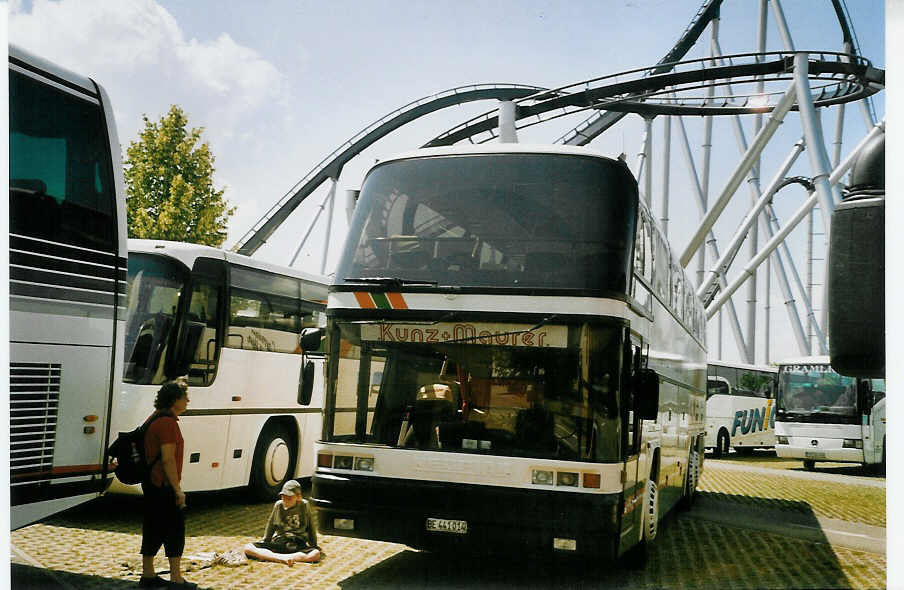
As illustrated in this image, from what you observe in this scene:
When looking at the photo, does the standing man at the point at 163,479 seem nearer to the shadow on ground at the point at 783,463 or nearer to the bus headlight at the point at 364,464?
the bus headlight at the point at 364,464

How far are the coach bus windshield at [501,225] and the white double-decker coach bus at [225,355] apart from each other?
209 centimetres

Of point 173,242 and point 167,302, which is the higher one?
point 173,242

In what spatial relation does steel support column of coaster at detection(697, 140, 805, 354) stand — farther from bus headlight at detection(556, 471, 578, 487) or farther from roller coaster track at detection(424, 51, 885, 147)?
bus headlight at detection(556, 471, 578, 487)

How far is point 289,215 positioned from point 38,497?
11.6 ft

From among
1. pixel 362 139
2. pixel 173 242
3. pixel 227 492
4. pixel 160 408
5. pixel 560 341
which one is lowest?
pixel 227 492

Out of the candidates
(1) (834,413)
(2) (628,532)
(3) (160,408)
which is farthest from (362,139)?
(1) (834,413)

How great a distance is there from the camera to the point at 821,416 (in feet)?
66.6

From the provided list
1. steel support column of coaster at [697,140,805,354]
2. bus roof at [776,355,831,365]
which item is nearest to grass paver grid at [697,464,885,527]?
bus roof at [776,355,831,365]

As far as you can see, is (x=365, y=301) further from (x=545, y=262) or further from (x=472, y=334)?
(x=545, y=262)

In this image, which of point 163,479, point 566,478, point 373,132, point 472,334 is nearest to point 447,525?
point 566,478

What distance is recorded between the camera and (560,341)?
6.39m

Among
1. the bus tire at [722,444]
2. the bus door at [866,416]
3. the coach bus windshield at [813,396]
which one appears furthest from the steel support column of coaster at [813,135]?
the bus tire at [722,444]

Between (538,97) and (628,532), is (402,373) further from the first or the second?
(538,97)

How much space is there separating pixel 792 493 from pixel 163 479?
11748 millimetres
